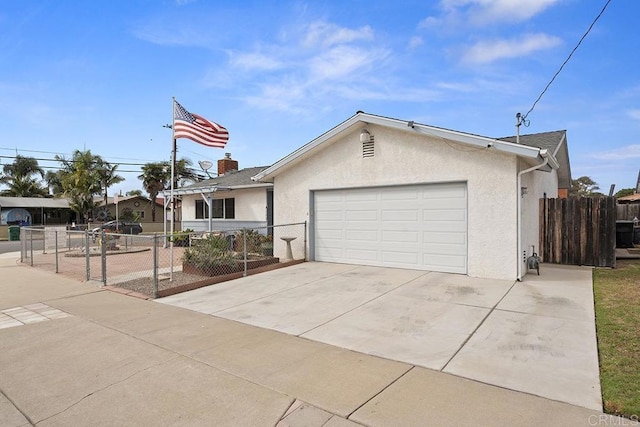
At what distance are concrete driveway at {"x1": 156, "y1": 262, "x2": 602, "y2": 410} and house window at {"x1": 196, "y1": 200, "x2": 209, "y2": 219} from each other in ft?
34.2

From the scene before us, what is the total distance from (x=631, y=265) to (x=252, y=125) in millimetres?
16021

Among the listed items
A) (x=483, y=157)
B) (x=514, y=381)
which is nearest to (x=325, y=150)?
(x=483, y=157)

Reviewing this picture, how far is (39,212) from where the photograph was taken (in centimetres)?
3806

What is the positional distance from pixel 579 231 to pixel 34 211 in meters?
46.0

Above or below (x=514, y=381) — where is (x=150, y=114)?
above

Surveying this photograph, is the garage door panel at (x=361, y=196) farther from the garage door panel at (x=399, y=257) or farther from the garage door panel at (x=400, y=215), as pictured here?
the garage door panel at (x=399, y=257)

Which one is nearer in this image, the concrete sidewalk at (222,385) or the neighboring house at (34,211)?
the concrete sidewalk at (222,385)

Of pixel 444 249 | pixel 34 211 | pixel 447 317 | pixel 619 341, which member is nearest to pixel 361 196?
pixel 444 249

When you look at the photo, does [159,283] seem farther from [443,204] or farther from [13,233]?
[13,233]

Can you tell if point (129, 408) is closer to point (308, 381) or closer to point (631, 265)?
point (308, 381)

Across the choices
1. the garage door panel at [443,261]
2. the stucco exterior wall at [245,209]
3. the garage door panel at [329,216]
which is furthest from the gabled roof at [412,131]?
the stucco exterior wall at [245,209]

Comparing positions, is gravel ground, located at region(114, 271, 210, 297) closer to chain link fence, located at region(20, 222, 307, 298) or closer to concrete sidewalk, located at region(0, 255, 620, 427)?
chain link fence, located at region(20, 222, 307, 298)

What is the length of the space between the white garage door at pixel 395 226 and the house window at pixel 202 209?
30.2ft

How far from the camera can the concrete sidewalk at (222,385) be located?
2.97 metres
